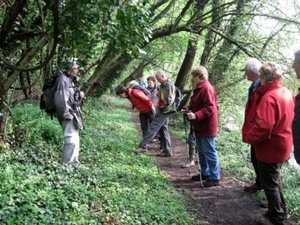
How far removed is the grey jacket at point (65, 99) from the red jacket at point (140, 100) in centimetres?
310

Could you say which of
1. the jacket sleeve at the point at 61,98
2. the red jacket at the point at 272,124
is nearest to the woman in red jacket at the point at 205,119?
the red jacket at the point at 272,124

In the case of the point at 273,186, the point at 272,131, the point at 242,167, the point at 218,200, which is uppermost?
the point at 272,131

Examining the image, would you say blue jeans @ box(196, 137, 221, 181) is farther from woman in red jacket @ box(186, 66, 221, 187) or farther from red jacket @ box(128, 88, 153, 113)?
red jacket @ box(128, 88, 153, 113)

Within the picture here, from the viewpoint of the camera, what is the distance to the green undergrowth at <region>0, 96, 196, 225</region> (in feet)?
13.4

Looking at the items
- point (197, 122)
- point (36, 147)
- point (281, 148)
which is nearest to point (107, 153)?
point (36, 147)

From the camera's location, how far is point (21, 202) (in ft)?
13.4

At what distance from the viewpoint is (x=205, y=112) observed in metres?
6.19

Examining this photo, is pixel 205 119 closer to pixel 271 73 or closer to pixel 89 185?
pixel 271 73

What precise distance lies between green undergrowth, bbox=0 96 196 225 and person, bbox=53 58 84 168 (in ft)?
0.95

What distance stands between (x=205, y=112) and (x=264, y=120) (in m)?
1.82

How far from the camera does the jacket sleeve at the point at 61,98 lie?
583cm

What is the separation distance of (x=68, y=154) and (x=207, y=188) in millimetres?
2622

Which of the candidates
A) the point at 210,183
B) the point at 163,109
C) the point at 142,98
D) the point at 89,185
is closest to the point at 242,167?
the point at 210,183

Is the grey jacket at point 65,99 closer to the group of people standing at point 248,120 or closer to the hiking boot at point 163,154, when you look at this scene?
the group of people standing at point 248,120
